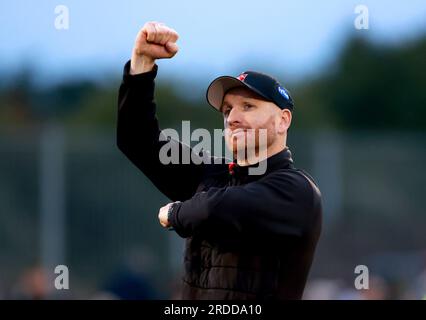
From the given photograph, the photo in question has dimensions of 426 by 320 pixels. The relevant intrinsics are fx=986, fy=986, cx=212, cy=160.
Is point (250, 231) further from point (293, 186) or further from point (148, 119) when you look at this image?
point (148, 119)

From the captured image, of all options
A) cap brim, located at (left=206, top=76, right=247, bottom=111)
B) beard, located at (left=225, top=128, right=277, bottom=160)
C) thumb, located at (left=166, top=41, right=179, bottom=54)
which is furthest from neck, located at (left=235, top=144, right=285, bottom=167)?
thumb, located at (left=166, top=41, right=179, bottom=54)

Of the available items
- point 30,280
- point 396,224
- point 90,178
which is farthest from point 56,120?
point 30,280

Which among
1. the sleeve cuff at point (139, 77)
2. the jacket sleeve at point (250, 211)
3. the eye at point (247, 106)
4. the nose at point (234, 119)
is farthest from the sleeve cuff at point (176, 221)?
the sleeve cuff at point (139, 77)

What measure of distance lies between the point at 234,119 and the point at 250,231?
55 cm

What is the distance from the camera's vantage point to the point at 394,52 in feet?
94.8

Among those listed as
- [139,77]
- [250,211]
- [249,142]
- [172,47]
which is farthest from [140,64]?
[250,211]

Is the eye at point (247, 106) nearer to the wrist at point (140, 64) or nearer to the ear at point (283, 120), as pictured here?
the ear at point (283, 120)

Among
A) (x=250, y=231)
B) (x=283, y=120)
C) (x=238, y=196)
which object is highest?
(x=283, y=120)

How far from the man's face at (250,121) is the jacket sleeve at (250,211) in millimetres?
191

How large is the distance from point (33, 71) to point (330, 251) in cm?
1102

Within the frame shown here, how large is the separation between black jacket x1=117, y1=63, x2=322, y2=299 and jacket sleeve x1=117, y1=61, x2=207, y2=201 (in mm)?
22

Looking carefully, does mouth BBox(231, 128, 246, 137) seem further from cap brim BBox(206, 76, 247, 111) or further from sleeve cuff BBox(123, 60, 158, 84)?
sleeve cuff BBox(123, 60, 158, 84)

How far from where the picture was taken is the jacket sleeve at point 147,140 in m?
4.82

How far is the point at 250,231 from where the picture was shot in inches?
174
